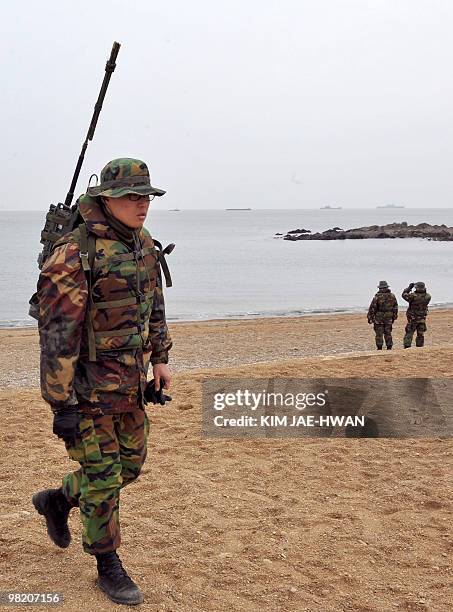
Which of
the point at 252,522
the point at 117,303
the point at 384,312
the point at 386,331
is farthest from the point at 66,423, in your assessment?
the point at 386,331

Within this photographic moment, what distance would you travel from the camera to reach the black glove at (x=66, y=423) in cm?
323

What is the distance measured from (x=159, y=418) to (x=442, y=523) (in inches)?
138

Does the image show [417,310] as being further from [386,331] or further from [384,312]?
[386,331]

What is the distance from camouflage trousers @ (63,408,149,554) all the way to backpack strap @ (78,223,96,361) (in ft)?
1.27

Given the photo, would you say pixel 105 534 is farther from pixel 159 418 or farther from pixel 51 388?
pixel 159 418

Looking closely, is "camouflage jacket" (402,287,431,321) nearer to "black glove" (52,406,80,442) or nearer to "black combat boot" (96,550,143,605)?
"black combat boot" (96,550,143,605)

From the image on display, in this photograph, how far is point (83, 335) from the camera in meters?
3.42

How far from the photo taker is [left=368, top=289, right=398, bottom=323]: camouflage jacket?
1585 cm

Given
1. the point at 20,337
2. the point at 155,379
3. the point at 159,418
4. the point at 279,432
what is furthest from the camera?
the point at 20,337

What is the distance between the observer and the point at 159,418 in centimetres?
729

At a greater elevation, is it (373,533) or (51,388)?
(51,388)

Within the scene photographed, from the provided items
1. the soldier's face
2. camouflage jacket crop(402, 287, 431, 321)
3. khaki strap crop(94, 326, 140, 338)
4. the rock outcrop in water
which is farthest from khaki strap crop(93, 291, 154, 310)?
the rock outcrop in water

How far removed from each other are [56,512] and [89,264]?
5.41ft

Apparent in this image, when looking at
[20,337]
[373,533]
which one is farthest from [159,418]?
[20,337]
